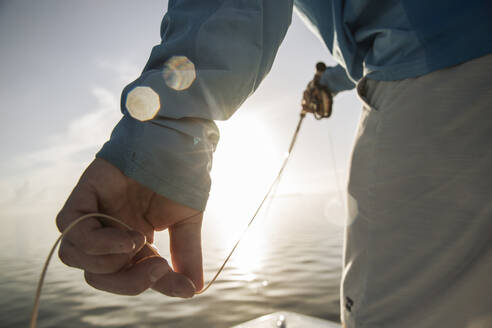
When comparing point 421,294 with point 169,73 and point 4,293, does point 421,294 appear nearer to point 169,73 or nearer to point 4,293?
point 169,73

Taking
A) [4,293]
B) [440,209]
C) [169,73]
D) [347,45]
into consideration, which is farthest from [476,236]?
[4,293]

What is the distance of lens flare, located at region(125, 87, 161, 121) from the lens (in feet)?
2.57

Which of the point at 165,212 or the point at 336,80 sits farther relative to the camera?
the point at 336,80

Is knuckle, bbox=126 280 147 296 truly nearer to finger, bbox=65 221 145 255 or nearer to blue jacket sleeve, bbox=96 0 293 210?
finger, bbox=65 221 145 255

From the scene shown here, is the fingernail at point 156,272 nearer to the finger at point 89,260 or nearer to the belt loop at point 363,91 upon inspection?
the finger at point 89,260

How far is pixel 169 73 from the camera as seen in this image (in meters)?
0.81

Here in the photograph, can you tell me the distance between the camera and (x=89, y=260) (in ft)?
2.09

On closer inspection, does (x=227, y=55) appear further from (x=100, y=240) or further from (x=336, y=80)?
(x=336, y=80)

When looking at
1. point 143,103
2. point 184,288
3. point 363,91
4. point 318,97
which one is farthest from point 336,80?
point 184,288

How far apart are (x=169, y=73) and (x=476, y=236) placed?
0.96 metres

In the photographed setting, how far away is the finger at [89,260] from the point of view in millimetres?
637

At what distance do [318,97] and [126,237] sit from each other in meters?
2.14

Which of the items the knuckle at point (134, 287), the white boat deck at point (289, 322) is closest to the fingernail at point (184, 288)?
the knuckle at point (134, 287)

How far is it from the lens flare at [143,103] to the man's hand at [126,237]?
0.18 meters
